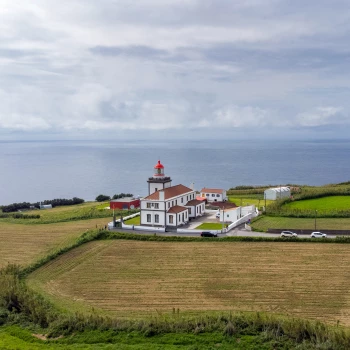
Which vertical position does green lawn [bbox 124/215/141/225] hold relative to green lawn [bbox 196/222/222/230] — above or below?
above

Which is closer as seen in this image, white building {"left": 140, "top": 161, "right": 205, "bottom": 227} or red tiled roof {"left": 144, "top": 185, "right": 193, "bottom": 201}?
white building {"left": 140, "top": 161, "right": 205, "bottom": 227}

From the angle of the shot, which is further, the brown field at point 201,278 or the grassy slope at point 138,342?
the brown field at point 201,278

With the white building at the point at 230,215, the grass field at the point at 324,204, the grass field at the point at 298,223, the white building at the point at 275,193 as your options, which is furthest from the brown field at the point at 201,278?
the white building at the point at 275,193

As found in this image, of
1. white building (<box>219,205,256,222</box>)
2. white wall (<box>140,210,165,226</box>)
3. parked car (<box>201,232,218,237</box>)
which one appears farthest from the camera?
white building (<box>219,205,256,222</box>)

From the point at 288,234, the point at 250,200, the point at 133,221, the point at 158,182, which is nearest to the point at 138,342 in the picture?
the point at 288,234

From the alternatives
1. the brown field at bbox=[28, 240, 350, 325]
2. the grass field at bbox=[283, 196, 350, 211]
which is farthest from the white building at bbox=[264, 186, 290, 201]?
the brown field at bbox=[28, 240, 350, 325]

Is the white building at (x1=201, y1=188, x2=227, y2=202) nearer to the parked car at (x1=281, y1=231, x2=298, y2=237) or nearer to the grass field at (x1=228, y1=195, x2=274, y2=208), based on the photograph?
the grass field at (x1=228, y1=195, x2=274, y2=208)

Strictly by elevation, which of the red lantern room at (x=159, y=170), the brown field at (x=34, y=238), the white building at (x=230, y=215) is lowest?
the brown field at (x=34, y=238)

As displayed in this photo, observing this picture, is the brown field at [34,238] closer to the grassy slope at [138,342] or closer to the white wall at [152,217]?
the white wall at [152,217]
